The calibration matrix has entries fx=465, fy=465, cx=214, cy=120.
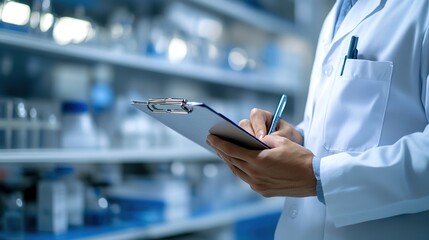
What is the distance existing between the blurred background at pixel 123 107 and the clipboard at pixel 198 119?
2.07 feet

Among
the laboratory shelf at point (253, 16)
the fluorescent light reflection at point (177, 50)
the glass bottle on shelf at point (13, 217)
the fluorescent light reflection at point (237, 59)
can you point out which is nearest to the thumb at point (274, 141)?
the glass bottle on shelf at point (13, 217)

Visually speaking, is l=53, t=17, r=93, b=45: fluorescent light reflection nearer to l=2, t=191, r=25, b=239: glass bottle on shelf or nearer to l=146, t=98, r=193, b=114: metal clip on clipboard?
l=2, t=191, r=25, b=239: glass bottle on shelf

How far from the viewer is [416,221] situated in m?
0.87

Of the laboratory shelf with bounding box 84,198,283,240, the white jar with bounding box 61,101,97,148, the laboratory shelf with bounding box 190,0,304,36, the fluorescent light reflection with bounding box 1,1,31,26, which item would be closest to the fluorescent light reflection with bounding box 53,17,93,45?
the fluorescent light reflection with bounding box 1,1,31,26

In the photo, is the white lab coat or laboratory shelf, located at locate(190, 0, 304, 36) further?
laboratory shelf, located at locate(190, 0, 304, 36)

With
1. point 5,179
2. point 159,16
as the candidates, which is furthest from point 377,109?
point 159,16

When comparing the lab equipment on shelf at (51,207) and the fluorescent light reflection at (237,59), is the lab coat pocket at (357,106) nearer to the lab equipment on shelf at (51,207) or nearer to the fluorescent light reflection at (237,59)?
the lab equipment on shelf at (51,207)

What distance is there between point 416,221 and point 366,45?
1.14 ft

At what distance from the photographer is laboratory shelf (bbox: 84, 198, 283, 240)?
5.17 ft

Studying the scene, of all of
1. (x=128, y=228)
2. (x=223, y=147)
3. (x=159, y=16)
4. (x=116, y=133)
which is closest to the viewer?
(x=223, y=147)

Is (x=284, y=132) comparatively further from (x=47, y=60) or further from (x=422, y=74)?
(x=47, y=60)

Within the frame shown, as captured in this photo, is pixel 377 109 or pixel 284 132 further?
pixel 284 132

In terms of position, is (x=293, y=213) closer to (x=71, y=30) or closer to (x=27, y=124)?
(x=27, y=124)

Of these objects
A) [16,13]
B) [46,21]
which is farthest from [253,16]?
[16,13]
